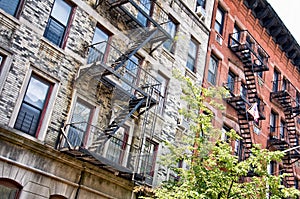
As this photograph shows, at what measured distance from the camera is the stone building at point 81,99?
11.9 metres

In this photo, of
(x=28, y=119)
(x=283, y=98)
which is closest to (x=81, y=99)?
(x=28, y=119)

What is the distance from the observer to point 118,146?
1502cm

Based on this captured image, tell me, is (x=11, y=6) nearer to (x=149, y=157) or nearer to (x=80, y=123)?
(x=80, y=123)

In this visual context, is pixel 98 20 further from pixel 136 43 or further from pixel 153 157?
pixel 153 157

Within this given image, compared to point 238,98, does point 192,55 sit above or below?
above

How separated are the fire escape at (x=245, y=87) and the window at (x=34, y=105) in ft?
39.2

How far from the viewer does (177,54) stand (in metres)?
19.3

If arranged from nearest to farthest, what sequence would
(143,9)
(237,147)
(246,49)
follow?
(143,9) < (237,147) < (246,49)

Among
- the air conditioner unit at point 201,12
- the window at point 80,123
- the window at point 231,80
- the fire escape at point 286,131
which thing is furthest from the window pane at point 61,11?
the fire escape at point 286,131

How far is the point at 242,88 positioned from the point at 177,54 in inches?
281

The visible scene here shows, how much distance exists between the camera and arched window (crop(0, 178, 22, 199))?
11.3 meters

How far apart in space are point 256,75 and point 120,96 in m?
13.7

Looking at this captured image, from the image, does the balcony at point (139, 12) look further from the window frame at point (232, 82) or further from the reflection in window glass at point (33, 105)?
the window frame at point (232, 82)

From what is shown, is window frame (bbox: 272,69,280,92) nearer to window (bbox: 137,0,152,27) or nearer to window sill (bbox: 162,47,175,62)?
window sill (bbox: 162,47,175,62)
